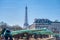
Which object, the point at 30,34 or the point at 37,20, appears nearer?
the point at 30,34

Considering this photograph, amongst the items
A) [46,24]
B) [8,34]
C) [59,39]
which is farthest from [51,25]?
[8,34]

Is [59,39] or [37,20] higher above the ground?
[37,20]

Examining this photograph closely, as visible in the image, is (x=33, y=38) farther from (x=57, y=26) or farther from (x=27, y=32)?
(x=57, y=26)

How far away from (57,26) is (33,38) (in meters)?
11.9

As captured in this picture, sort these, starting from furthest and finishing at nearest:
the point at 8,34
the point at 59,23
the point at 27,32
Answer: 1. the point at 59,23
2. the point at 27,32
3. the point at 8,34

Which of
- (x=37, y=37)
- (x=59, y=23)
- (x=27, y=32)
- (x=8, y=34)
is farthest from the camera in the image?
(x=59, y=23)

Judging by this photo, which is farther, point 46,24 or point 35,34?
point 46,24

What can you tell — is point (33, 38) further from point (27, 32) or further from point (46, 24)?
point (46, 24)

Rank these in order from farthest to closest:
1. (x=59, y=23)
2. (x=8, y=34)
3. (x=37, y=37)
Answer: (x=59, y=23), (x=37, y=37), (x=8, y=34)

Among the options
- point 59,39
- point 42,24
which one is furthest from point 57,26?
point 59,39

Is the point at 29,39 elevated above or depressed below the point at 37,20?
below

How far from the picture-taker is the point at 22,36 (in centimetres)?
942

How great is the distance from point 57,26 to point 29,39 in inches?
474

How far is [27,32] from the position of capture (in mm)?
8883
